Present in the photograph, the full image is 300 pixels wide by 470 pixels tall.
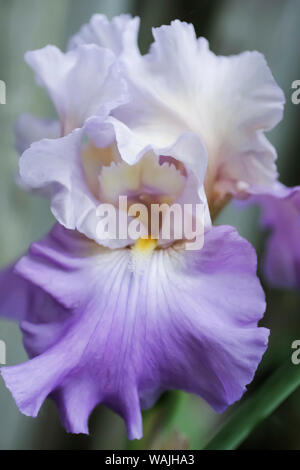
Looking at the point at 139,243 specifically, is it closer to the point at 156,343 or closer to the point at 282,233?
the point at 156,343

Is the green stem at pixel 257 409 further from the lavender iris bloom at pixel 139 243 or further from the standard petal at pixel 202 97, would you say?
the standard petal at pixel 202 97

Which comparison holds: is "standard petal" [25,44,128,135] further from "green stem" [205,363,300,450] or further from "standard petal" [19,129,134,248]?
"green stem" [205,363,300,450]

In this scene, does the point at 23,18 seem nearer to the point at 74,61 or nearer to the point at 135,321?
the point at 74,61

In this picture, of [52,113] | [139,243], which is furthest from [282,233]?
[52,113]

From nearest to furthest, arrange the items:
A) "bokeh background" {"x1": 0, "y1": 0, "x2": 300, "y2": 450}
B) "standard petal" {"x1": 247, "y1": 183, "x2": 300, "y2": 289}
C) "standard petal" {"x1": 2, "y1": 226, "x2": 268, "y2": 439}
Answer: "standard petal" {"x1": 2, "y1": 226, "x2": 268, "y2": 439}, "standard petal" {"x1": 247, "y1": 183, "x2": 300, "y2": 289}, "bokeh background" {"x1": 0, "y1": 0, "x2": 300, "y2": 450}

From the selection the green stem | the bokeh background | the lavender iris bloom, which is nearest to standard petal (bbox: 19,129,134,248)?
the lavender iris bloom

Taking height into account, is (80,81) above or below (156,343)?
above
